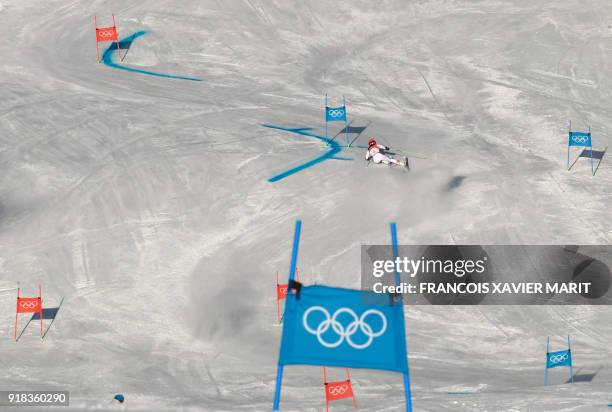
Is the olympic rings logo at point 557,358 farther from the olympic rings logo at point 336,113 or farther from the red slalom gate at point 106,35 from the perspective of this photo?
the red slalom gate at point 106,35

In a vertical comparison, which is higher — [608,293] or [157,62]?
[157,62]

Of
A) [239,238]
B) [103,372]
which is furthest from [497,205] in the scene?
[103,372]

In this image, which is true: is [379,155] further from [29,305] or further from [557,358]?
[29,305]

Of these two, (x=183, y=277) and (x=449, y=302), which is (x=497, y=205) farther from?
(x=183, y=277)

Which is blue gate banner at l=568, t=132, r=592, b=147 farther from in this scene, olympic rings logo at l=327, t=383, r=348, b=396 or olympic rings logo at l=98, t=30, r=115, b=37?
olympic rings logo at l=98, t=30, r=115, b=37

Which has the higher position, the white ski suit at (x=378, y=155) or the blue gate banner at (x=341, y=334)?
the white ski suit at (x=378, y=155)

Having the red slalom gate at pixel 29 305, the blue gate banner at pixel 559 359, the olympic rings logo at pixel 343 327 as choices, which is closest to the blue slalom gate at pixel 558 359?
the blue gate banner at pixel 559 359

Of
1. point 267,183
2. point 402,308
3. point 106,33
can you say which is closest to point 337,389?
point 402,308
